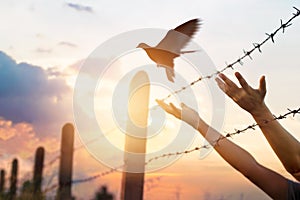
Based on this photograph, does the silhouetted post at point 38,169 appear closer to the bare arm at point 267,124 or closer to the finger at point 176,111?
the finger at point 176,111

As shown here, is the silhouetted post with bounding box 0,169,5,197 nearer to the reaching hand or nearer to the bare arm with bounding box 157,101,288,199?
the bare arm with bounding box 157,101,288,199

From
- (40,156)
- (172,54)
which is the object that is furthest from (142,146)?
(40,156)

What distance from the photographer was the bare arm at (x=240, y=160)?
8.72ft

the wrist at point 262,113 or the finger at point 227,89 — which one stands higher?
the finger at point 227,89

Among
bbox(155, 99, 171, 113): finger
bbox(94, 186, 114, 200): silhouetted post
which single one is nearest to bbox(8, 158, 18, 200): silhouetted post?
bbox(94, 186, 114, 200): silhouetted post

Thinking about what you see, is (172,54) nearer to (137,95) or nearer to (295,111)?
(137,95)

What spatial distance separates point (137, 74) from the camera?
12.0 feet

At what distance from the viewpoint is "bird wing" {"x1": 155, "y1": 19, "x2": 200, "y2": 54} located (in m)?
3.32

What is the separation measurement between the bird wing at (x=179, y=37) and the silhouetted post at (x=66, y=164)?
1.31 m

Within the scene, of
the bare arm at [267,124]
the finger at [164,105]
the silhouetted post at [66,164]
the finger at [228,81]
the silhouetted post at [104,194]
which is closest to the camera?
the bare arm at [267,124]

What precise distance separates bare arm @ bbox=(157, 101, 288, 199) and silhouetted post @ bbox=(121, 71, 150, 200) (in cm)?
33

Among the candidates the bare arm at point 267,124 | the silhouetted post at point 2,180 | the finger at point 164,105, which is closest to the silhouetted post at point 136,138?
the finger at point 164,105

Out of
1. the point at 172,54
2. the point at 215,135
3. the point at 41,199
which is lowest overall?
the point at 41,199

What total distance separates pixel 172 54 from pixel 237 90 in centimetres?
100
